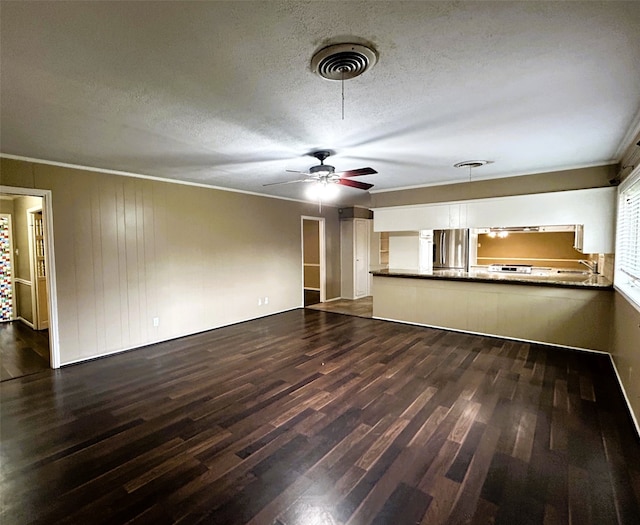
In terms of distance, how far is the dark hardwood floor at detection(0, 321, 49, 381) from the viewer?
12.4 feet

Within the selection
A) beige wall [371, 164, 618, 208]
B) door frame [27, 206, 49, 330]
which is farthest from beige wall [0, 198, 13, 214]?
beige wall [371, 164, 618, 208]

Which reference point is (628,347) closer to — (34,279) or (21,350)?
(21,350)

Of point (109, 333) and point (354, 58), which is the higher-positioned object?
point (354, 58)

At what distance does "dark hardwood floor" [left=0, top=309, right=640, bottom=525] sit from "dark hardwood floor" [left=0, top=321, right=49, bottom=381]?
33cm

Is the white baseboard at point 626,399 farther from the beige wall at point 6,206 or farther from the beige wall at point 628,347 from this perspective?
the beige wall at point 6,206

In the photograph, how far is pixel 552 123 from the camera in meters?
2.72

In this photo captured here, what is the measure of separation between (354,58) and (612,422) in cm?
334

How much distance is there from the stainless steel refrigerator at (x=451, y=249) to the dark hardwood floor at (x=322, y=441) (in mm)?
2436

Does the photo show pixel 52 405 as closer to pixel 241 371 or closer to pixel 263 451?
pixel 241 371

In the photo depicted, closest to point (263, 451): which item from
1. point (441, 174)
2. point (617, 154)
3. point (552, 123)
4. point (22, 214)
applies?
point (552, 123)

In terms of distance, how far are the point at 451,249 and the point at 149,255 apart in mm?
5320

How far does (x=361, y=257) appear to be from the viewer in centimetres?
845

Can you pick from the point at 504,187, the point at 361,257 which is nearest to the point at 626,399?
the point at 504,187

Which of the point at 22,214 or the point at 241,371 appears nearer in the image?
the point at 241,371
